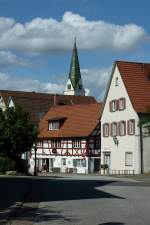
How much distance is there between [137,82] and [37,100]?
112ft

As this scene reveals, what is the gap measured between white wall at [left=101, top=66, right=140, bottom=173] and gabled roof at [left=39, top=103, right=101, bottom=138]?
4.42m

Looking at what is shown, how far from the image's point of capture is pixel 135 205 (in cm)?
2003

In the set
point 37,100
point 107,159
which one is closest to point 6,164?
point 107,159

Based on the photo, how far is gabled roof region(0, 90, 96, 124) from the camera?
317 feet

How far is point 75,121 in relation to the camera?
80375 mm

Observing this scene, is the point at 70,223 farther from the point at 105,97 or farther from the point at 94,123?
the point at 94,123

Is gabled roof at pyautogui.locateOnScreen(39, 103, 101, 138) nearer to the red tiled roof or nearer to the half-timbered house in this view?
the half-timbered house

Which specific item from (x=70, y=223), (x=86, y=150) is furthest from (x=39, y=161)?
(x=70, y=223)

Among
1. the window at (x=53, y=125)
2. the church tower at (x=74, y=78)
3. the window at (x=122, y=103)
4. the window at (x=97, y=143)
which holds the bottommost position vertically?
the window at (x=97, y=143)

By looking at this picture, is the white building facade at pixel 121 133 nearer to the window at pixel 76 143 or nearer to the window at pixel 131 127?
the window at pixel 131 127

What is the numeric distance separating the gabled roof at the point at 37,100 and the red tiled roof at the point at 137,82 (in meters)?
27.5

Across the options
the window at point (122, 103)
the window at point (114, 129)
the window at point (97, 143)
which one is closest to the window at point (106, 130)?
the window at point (114, 129)

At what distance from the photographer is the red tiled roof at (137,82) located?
6562cm

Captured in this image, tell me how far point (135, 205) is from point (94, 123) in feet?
184
